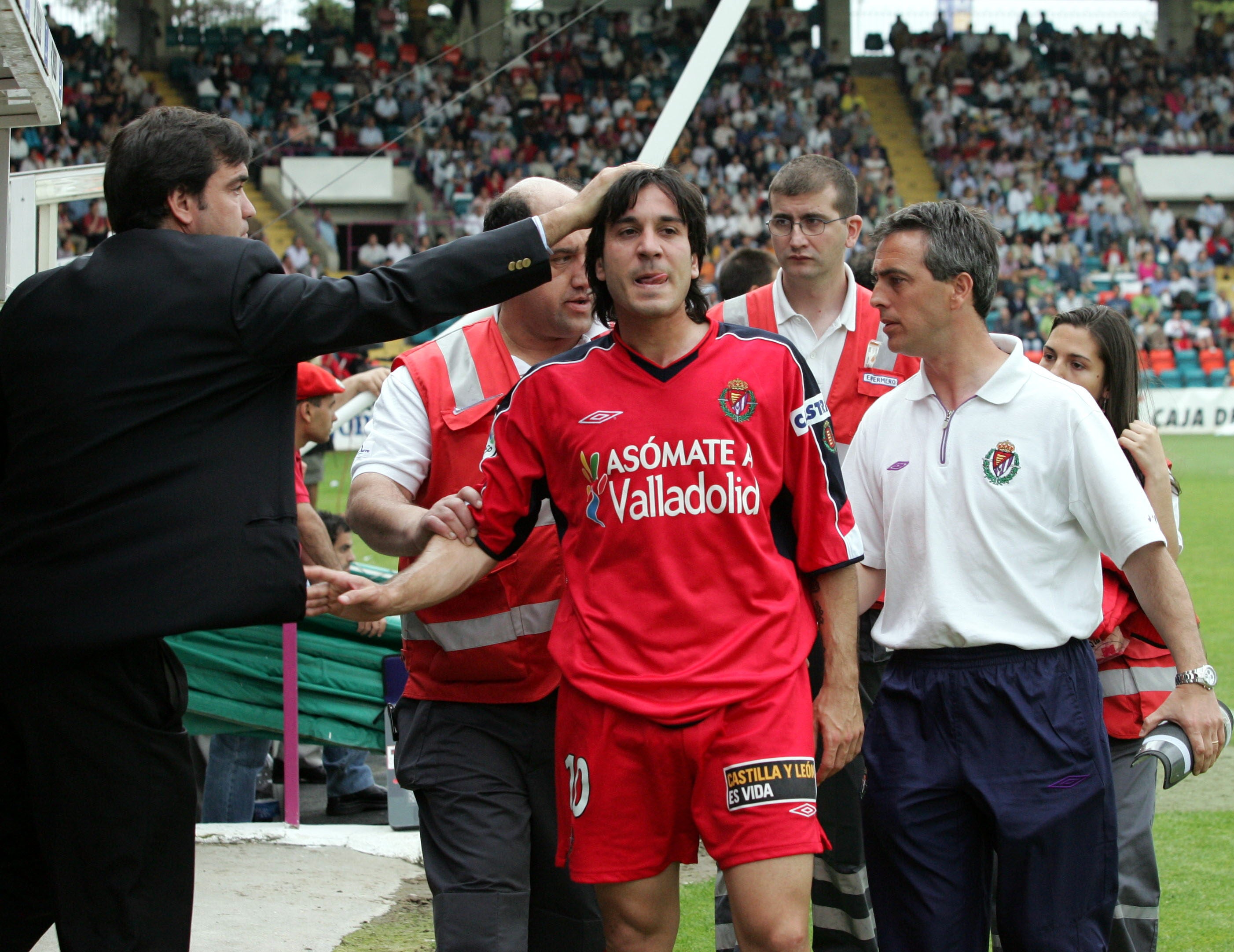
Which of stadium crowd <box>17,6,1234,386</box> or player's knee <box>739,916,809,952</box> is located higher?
stadium crowd <box>17,6,1234,386</box>

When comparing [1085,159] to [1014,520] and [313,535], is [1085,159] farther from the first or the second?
[1014,520]

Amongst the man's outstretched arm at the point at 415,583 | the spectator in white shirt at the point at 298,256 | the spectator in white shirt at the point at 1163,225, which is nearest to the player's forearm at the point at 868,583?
the man's outstretched arm at the point at 415,583

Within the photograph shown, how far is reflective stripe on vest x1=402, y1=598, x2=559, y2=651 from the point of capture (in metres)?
3.55

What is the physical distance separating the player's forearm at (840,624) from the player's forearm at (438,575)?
0.80 m

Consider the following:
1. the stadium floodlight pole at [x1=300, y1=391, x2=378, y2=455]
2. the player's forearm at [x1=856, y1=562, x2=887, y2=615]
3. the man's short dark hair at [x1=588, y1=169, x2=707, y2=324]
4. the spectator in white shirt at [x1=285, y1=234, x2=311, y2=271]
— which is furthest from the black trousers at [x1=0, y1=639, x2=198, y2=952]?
the spectator in white shirt at [x1=285, y1=234, x2=311, y2=271]

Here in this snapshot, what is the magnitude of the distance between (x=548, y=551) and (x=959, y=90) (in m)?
36.5

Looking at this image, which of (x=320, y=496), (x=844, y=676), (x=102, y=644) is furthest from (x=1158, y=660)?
(x=320, y=496)

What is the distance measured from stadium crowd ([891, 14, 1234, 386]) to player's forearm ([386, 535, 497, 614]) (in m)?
24.3

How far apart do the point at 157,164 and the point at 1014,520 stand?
7.07 ft

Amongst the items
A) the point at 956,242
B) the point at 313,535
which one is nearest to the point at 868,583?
the point at 956,242

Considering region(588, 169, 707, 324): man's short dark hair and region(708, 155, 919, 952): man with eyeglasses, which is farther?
region(708, 155, 919, 952): man with eyeglasses

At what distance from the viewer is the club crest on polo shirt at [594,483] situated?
3143 millimetres

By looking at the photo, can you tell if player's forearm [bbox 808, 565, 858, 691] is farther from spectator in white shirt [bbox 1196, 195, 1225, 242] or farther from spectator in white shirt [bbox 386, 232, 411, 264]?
spectator in white shirt [bbox 1196, 195, 1225, 242]

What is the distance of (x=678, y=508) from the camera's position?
10.1 feet
